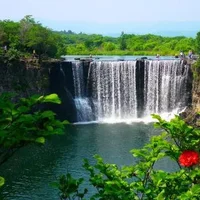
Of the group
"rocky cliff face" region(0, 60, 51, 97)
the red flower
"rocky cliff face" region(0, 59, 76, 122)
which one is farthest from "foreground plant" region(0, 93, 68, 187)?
"rocky cliff face" region(0, 60, 51, 97)

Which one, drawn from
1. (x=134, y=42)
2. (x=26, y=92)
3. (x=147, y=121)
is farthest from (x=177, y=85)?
(x=134, y=42)

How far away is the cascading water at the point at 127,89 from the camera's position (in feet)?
104

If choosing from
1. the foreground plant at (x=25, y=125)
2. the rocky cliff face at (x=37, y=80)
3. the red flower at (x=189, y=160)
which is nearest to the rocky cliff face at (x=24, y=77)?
the rocky cliff face at (x=37, y=80)

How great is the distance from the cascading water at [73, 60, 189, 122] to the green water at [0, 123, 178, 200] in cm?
373

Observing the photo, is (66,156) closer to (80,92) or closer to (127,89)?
(80,92)

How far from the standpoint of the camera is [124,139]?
23.9 meters

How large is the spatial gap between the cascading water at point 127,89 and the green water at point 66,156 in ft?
12.2

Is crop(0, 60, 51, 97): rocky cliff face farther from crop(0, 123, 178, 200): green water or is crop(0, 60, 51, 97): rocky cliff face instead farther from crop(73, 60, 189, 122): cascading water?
crop(0, 123, 178, 200): green water

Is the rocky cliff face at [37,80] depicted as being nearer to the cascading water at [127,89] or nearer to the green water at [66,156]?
the cascading water at [127,89]

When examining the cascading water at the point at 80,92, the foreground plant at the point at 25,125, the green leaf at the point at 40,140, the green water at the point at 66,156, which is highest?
the foreground plant at the point at 25,125

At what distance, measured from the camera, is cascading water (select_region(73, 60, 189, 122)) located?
3170 cm

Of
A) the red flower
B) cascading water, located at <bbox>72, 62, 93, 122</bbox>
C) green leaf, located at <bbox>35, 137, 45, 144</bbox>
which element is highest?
green leaf, located at <bbox>35, 137, 45, 144</bbox>

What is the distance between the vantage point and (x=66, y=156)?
2116 cm

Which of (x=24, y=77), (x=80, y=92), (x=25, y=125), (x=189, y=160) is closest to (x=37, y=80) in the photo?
(x=24, y=77)
